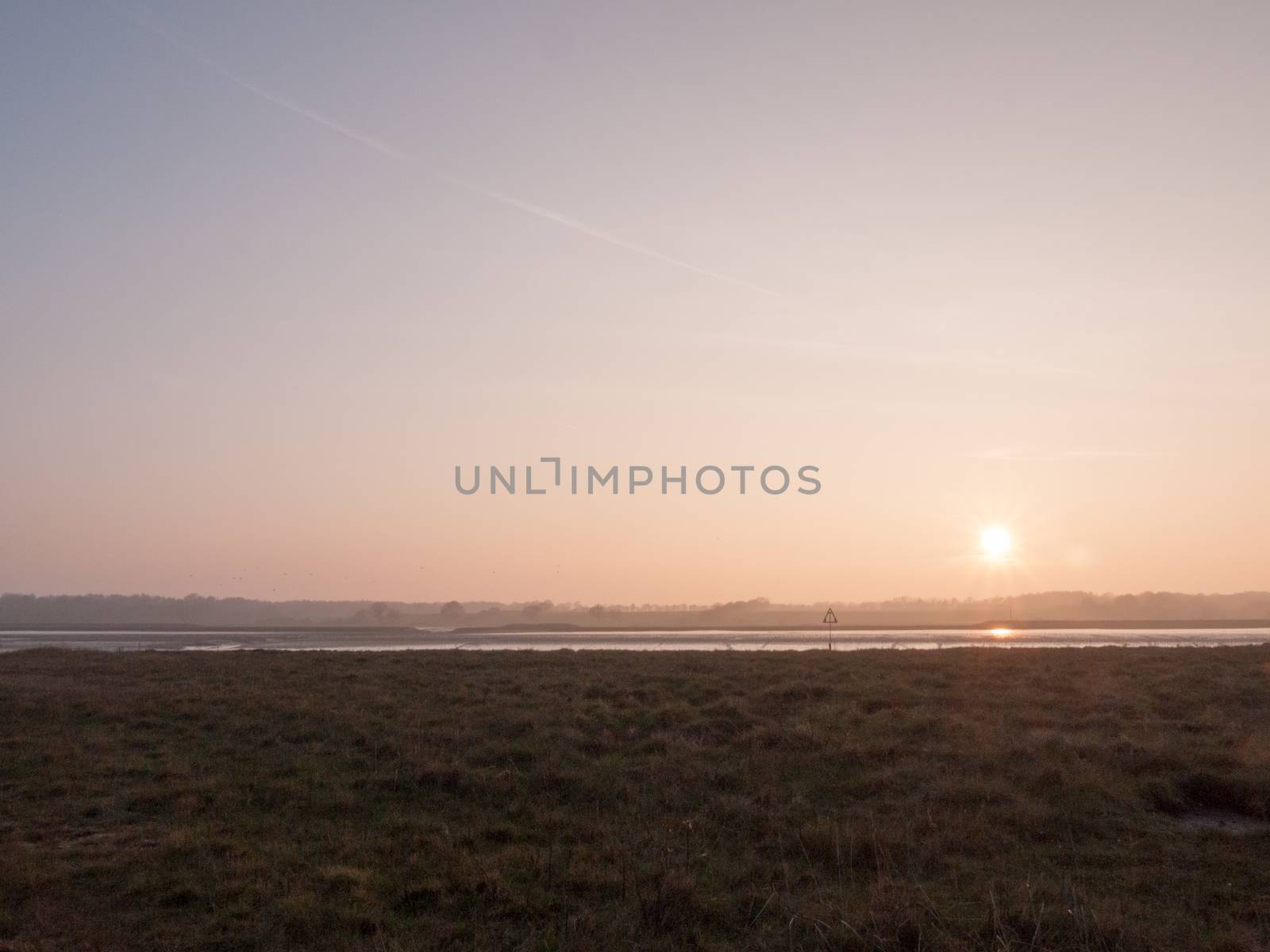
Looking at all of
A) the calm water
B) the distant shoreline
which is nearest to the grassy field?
the calm water

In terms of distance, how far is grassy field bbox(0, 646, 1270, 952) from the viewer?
849cm

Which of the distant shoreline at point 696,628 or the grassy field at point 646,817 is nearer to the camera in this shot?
the grassy field at point 646,817

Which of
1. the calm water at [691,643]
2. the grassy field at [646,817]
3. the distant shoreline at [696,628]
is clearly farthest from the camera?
the distant shoreline at [696,628]

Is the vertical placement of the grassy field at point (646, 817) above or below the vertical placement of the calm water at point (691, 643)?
above

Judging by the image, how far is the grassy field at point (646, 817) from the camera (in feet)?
27.9

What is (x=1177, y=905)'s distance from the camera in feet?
29.3

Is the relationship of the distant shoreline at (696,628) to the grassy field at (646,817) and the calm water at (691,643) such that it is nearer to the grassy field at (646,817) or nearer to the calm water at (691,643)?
the calm water at (691,643)

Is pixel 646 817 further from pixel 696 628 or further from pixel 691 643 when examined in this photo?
pixel 696 628

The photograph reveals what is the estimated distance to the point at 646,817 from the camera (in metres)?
12.4

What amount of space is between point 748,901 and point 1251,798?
8.20 meters

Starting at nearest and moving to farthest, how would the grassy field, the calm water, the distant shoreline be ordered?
the grassy field → the calm water → the distant shoreline

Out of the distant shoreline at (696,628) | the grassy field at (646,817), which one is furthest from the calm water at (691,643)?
the grassy field at (646,817)

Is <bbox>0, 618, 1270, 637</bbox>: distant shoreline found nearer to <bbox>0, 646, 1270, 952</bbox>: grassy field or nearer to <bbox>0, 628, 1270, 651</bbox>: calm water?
<bbox>0, 628, 1270, 651</bbox>: calm water

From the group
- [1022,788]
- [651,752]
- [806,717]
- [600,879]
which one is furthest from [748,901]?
[806,717]
